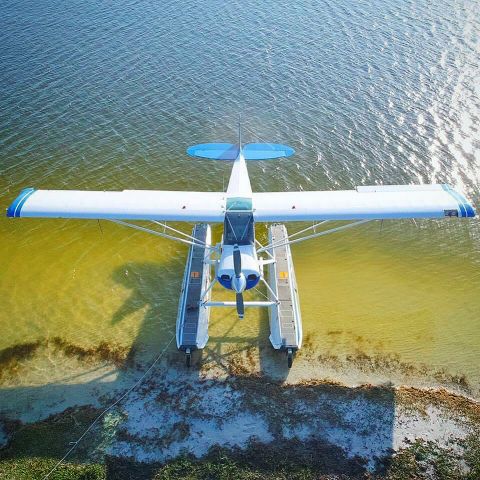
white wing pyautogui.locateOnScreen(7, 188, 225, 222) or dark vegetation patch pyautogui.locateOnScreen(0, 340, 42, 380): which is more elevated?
white wing pyautogui.locateOnScreen(7, 188, 225, 222)

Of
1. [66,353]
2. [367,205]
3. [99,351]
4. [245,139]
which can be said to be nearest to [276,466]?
[99,351]

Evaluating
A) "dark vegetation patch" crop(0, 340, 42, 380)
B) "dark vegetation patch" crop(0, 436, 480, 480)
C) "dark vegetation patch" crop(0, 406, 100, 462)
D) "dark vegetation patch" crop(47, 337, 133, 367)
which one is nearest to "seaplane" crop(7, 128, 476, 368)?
"dark vegetation patch" crop(47, 337, 133, 367)

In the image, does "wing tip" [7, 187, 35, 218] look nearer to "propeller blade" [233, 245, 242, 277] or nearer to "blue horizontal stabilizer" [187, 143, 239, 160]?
"propeller blade" [233, 245, 242, 277]

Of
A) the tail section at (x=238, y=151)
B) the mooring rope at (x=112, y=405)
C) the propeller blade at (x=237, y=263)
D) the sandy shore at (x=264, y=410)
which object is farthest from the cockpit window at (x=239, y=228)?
the tail section at (x=238, y=151)

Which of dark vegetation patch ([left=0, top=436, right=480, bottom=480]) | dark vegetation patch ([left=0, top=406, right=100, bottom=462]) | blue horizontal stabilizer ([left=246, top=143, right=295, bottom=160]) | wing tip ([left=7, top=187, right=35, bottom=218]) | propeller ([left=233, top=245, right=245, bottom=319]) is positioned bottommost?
dark vegetation patch ([left=0, top=436, right=480, bottom=480])

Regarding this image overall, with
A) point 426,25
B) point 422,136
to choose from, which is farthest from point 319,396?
point 426,25

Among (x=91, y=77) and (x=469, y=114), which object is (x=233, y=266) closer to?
(x=469, y=114)

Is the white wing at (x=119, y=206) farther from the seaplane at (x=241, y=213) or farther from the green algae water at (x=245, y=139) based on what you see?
the green algae water at (x=245, y=139)

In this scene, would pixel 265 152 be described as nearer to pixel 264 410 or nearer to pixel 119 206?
pixel 119 206
